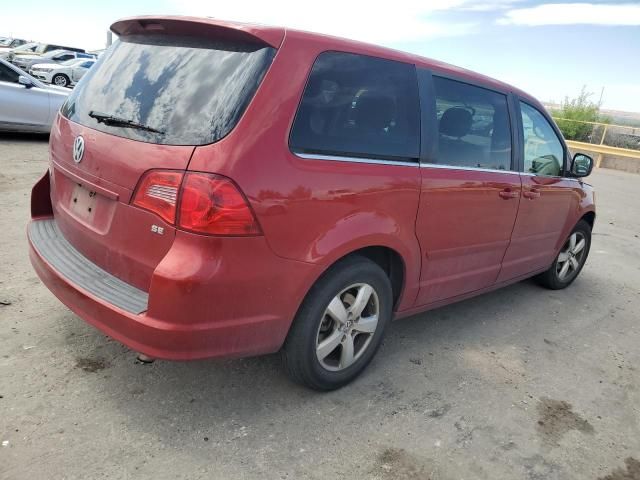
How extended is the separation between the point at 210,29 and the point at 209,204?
34.1 inches

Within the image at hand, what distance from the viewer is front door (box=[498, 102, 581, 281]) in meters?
4.13

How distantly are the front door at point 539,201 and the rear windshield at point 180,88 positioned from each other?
8.11 ft

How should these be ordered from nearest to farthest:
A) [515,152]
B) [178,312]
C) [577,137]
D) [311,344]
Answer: [178,312], [311,344], [515,152], [577,137]

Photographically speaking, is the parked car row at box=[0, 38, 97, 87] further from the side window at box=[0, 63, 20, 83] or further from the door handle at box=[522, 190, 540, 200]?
the door handle at box=[522, 190, 540, 200]

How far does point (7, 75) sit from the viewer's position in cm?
912

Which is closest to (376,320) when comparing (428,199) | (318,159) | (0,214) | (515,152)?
(428,199)

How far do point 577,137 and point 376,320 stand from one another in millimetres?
23486

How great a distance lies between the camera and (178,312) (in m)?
2.24

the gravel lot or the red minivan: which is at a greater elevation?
the red minivan

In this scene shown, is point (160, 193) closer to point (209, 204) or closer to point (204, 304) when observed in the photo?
point (209, 204)

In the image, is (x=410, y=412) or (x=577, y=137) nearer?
(x=410, y=412)

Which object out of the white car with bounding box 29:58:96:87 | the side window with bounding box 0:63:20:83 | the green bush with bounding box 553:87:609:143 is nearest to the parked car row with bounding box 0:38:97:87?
the white car with bounding box 29:58:96:87

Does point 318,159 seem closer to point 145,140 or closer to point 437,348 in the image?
point 145,140

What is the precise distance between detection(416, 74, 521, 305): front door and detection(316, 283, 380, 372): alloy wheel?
0.48 meters
